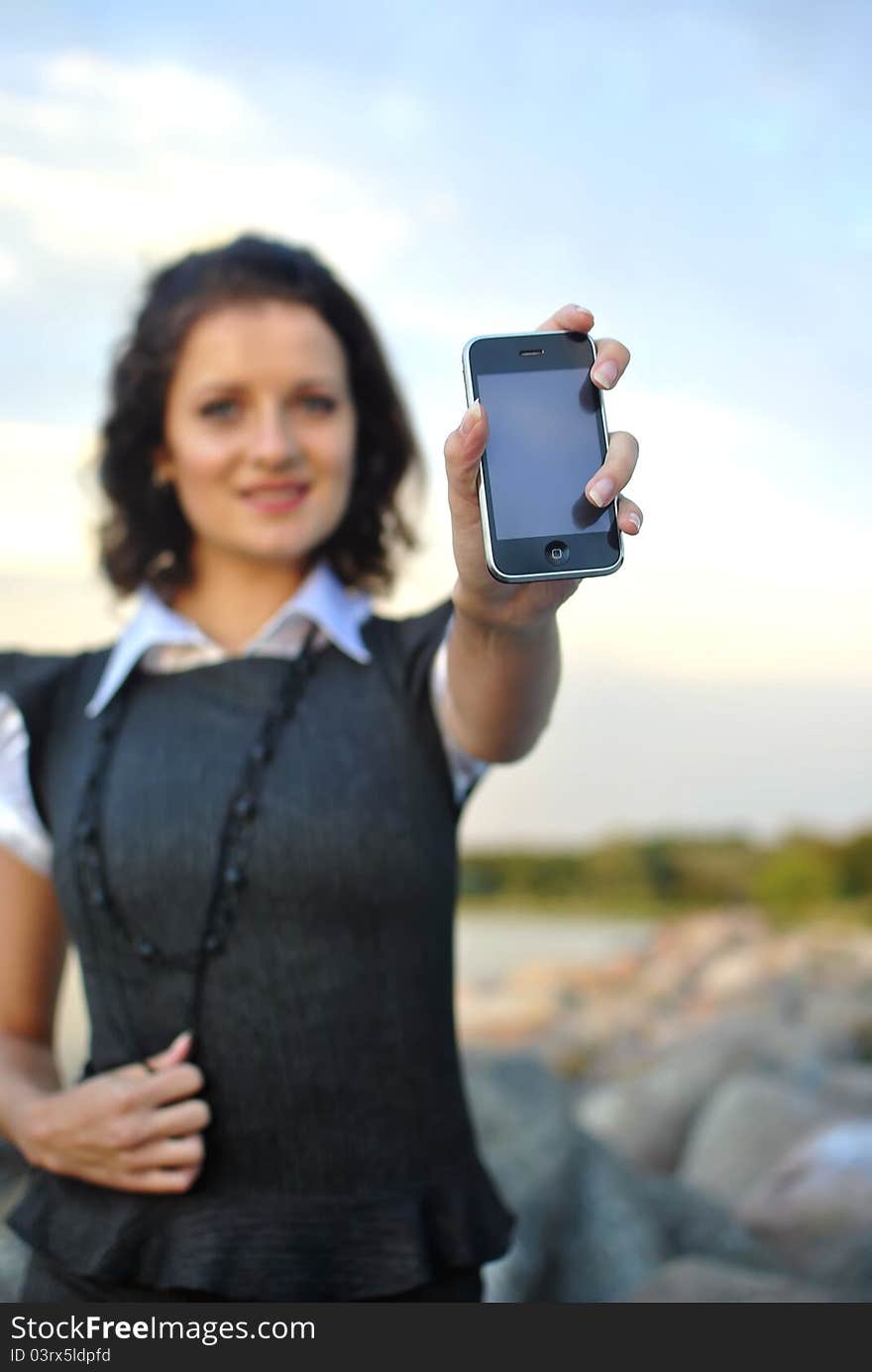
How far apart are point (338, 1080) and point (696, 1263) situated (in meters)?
1.59

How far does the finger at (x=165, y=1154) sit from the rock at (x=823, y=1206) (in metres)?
2.24

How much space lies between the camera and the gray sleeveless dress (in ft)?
5.36

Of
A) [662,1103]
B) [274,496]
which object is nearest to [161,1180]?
[274,496]

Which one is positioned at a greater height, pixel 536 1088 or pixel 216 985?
pixel 216 985

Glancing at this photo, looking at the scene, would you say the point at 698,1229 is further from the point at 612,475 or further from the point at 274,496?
the point at 612,475

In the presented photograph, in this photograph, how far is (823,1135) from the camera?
158 inches

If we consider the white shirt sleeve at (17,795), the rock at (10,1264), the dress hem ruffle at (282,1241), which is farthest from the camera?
the rock at (10,1264)

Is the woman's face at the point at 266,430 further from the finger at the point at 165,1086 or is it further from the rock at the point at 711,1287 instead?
the rock at the point at 711,1287

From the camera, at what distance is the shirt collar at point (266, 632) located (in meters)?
1.82

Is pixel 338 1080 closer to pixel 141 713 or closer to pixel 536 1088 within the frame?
pixel 141 713

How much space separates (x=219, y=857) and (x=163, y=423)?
74 cm

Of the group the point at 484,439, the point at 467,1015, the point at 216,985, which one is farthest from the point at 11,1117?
the point at 467,1015

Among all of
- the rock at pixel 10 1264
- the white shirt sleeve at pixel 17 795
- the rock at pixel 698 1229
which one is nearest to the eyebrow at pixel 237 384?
the white shirt sleeve at pixel 17 795

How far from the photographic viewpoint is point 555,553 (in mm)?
1305
